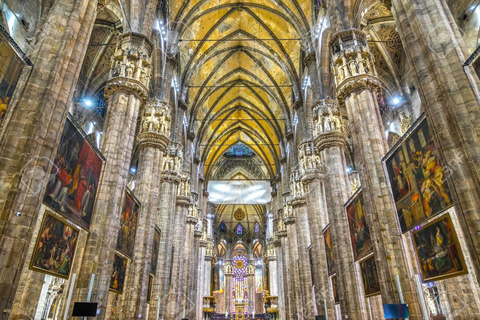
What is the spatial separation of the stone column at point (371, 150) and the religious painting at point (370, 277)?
137 centimetres

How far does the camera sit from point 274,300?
39.8 meters

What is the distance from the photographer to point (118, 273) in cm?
1162

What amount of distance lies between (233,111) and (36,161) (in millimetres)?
29262

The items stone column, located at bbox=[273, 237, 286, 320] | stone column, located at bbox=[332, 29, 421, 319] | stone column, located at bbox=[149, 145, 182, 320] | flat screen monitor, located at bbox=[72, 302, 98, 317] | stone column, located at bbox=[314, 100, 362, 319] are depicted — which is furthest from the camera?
stone column, located at bbox=[273, 237, 286, 320]

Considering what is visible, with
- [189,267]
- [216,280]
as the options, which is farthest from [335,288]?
[216,280]

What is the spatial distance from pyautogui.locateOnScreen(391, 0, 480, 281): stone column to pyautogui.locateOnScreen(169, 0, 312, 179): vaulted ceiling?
44.6 feet

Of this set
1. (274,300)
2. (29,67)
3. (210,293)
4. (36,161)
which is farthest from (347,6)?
(210,293)

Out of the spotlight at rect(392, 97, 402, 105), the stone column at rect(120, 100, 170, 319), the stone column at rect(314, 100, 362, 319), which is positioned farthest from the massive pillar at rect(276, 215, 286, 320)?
the stone column at rect(120, 100, 170, 319)

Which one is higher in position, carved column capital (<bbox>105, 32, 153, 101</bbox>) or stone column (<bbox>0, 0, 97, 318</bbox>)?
carved column capital (<bbox>105, 32, 153, 101</bbox>)

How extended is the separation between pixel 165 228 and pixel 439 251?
13370mm

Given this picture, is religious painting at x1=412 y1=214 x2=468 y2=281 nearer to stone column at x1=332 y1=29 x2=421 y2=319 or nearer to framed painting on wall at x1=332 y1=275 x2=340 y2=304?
stone column at x1=332 y1=29 x2=421 y2=319

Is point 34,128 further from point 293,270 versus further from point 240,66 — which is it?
point 240,66

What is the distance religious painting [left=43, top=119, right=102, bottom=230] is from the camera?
782cm

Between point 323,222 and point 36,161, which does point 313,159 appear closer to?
point 323,222
